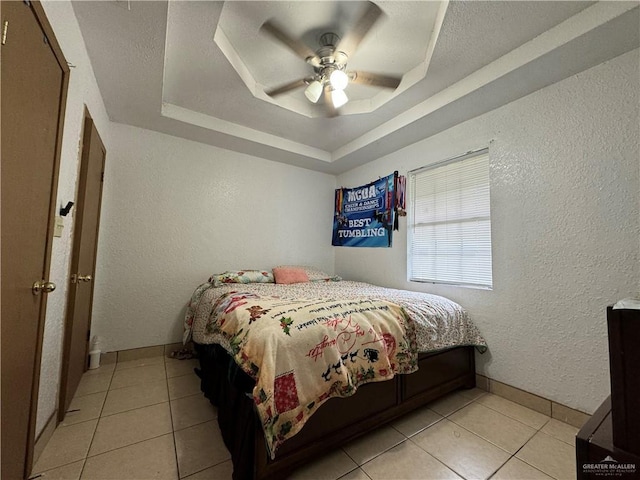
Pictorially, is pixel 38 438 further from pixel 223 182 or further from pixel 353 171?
pixel 353 171

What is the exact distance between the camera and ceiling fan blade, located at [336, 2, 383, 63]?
1.68 meters

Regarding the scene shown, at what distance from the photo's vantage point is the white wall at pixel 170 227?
2611 mm

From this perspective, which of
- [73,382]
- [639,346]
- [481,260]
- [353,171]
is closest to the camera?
[639,346]

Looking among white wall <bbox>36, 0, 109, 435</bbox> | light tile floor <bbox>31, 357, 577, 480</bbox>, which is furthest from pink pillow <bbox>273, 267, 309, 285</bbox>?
white wall <bbox>36, 0, 109, 435</bbox>

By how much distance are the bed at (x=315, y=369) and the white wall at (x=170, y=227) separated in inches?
42.1

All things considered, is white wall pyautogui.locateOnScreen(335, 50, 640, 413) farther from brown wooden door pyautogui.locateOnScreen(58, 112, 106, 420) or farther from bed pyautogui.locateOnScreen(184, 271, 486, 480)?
brown wooden door pyautogui.locateOnScreen(58, 112, 106, 420)

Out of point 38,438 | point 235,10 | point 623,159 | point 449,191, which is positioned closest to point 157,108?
point 235,10

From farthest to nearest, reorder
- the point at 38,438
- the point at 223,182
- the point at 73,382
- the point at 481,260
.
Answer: the point at 223,182
the point at 481,260
the point at 73,382
the point at 38,438

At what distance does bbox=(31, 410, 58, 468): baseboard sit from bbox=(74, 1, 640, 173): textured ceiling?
2.34 metres

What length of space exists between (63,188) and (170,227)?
4.82 feet

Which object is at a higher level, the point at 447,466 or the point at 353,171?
the point at 353,171

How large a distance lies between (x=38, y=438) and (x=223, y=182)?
8.50 ft

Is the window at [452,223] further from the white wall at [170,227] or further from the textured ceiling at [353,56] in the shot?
the white wall at [170,227]

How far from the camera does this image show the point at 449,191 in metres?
2.66
